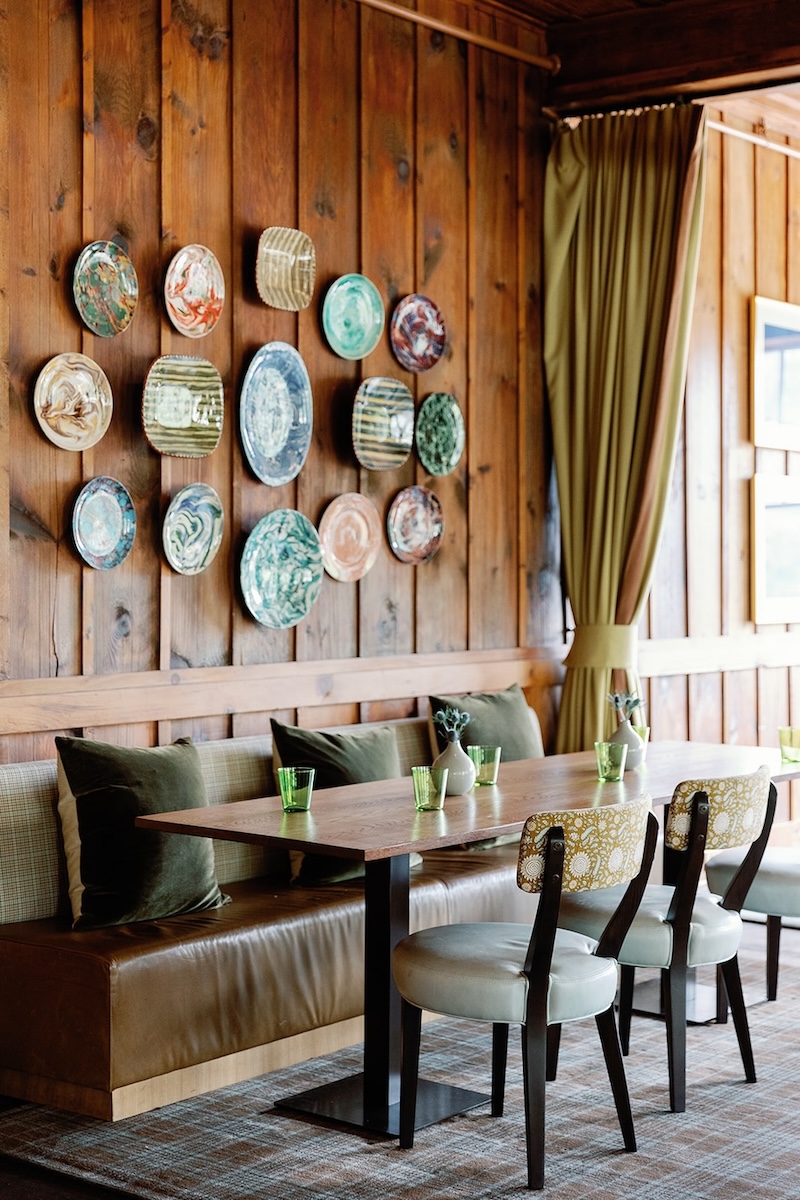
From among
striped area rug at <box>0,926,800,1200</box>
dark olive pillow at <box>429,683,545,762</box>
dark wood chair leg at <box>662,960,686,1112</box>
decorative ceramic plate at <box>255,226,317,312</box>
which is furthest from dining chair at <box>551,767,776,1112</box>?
decorative ceramic plate at <box>255,226,317,312</box>

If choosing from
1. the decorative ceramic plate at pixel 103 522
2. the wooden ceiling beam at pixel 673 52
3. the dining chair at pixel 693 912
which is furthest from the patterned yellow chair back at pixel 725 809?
the wooden ceiling beam at pixel 673 52

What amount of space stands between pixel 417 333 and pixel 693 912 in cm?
244

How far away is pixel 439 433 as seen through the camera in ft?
17.9

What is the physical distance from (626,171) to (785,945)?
295 cm

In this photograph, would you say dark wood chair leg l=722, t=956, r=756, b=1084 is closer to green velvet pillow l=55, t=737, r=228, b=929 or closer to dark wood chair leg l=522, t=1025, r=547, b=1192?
dark wood chair leg l=522, t=1025, r=547, b=1192

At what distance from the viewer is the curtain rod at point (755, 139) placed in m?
6.40

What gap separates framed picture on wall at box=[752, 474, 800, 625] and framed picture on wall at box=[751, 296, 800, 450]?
8.1 inches

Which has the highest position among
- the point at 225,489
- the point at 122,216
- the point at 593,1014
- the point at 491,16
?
the point at 491,16

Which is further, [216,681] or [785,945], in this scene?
[785,945]

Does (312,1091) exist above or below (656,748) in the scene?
below

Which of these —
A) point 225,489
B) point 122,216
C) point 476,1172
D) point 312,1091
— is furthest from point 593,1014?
point 122,216

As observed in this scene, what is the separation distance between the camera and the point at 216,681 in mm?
4559

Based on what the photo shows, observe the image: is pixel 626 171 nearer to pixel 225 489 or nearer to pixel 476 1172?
pixel 225 489

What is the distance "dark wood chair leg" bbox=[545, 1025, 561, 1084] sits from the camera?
3.63 meters
